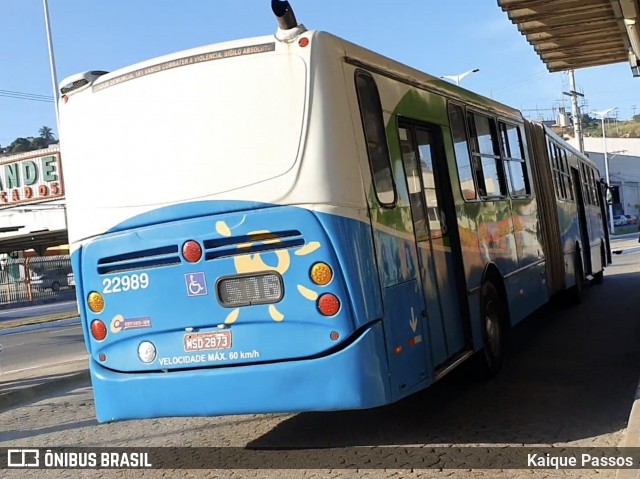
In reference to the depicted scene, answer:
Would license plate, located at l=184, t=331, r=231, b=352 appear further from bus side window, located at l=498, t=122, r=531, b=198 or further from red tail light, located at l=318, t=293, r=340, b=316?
bus side window, located at l=498, t=122, r=531, b=198

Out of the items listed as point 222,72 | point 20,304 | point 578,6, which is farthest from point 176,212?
point 20,304

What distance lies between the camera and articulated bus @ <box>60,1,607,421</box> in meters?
5.19

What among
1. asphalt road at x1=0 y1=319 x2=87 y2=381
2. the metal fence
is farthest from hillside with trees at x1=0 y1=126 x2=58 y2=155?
asphalt road at x1=0 y1=319 x2=87 y2=381

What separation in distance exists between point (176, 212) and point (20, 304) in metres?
38.3

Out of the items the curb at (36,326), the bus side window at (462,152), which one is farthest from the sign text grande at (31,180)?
the bus side window at (462,152)

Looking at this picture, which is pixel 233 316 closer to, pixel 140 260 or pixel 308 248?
pixel 308 248

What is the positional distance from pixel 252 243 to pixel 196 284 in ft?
1.82

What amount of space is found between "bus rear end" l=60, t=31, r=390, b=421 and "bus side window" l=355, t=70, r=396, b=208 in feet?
1.64

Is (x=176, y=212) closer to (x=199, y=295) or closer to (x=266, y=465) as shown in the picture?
(x=199, y=295)

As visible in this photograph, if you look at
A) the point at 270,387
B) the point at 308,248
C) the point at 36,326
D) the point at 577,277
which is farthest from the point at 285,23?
the point at 36,326

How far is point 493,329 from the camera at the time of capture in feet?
25.6

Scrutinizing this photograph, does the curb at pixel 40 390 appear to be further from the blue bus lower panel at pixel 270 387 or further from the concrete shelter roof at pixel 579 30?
the concrete shelter roof at pixel 579 30

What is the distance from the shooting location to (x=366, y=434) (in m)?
6.27

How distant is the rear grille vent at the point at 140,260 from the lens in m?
5.59
